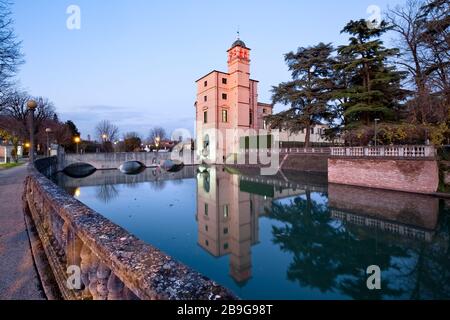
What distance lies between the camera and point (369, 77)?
22172 mm

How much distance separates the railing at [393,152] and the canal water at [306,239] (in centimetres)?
234

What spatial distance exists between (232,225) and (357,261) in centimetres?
490

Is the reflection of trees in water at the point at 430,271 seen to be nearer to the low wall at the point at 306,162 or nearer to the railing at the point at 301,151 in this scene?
the low wall at the point at 306,162

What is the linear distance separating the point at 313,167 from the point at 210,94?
22680 mm

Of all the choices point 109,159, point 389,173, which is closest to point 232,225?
point 389,173

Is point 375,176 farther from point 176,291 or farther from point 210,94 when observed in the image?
point 210,94

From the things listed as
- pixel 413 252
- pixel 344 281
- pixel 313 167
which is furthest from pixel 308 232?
pixel 313 167

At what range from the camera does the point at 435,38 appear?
15344mm

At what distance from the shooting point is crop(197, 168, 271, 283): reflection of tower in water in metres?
6.99

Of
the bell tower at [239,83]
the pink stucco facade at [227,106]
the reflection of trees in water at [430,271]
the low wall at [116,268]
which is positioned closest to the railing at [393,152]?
the reflection of trees in water at [430,271]

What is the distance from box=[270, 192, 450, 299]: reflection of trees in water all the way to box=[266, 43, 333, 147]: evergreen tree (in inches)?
774

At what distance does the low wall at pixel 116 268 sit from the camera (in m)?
1.47

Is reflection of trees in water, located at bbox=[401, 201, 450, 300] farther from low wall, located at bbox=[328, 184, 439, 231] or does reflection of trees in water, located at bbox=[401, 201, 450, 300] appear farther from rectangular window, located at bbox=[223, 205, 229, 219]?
rectangular window, located at bbox=[223, 205, 229, 219]

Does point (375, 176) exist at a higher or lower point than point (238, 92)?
lower
